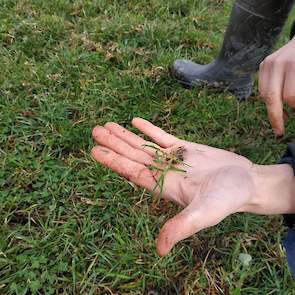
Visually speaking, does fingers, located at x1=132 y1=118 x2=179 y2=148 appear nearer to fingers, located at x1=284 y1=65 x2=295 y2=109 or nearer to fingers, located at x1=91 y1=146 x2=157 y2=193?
fingers, located at x1=91 y1=146 x2=157 y2=193

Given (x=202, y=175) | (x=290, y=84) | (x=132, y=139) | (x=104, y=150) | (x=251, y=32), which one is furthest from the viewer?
(x=251, y=32)

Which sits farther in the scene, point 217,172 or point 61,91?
point 61,91

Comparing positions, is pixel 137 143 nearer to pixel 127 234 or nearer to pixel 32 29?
pixel 127 234

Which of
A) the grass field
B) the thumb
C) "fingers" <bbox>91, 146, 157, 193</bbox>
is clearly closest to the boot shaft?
the grass field

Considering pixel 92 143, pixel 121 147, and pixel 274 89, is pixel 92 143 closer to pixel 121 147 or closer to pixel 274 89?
pixel 121 147

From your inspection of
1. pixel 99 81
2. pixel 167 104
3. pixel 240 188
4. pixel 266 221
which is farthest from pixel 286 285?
pixel 99 81

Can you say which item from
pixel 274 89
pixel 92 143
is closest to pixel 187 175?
pixel 274 89
